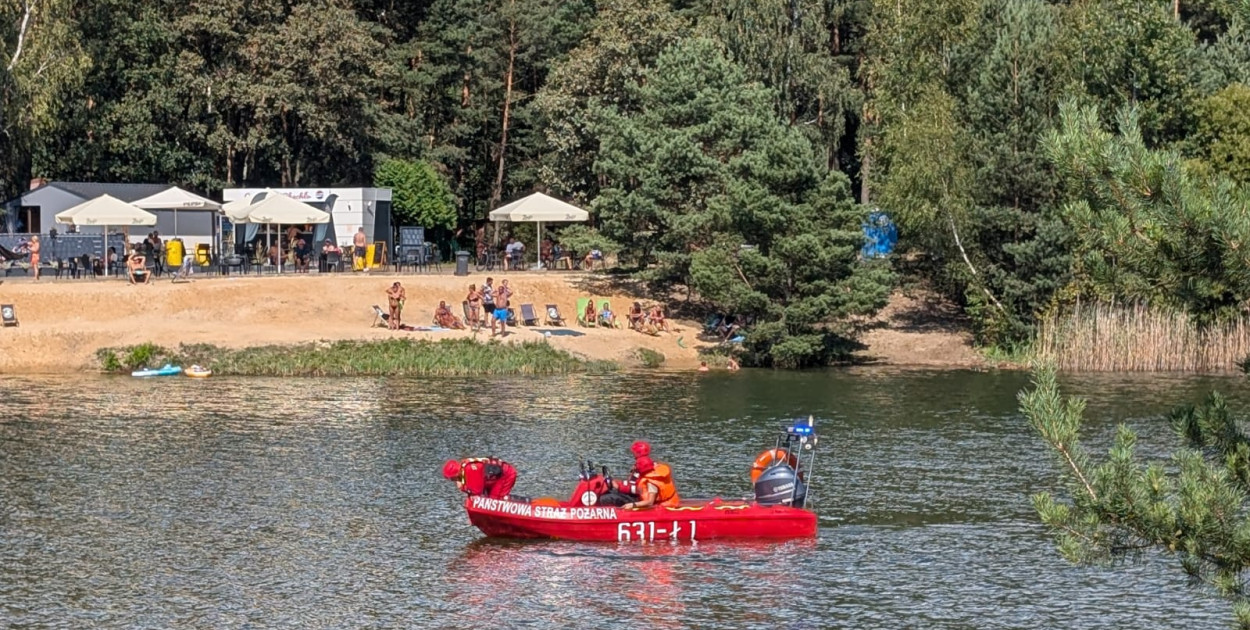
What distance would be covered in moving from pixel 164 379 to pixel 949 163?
79.8ft

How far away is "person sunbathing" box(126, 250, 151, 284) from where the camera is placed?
54156mm

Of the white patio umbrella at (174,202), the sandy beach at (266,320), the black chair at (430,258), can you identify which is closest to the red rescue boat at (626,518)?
the sandy beach at (266,320)

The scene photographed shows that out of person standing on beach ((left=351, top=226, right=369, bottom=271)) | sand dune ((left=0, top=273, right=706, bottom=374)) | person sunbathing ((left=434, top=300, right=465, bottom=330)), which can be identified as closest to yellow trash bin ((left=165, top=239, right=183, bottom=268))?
sand dune ((left=0, top=273, right=706, bottom=374))

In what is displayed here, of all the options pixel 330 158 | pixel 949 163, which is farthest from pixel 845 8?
pixel 330 158

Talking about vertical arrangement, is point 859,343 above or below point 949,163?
below

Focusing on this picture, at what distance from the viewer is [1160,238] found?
14008 millimetres

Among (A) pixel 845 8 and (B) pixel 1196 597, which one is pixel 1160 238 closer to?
(B) pixel 1196 597

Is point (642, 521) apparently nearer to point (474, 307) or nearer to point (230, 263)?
point (474, 307)

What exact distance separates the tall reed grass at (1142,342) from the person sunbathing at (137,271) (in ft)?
91.0

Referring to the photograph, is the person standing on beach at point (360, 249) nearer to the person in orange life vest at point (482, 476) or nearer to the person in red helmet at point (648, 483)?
the person in orange life vest at point (482, 476)

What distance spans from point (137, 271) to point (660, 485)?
1247 inches

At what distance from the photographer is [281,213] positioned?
2318 inches

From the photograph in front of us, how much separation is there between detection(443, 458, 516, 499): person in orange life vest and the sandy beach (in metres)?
23.1

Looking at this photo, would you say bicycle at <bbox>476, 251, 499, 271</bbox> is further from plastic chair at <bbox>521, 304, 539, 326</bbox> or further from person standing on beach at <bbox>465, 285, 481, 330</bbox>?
person standing on beach at <bbox>465, 285, 481, 330</bbox>
